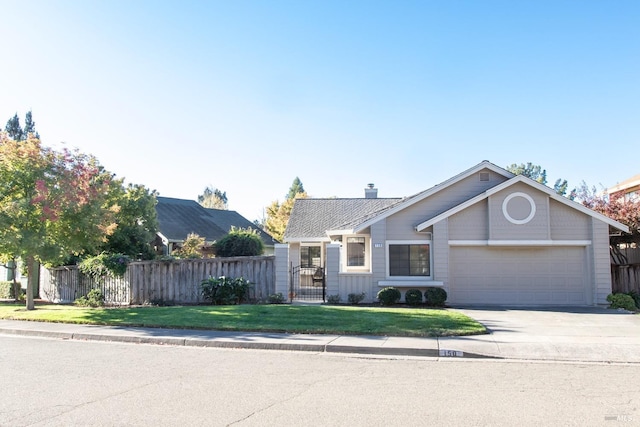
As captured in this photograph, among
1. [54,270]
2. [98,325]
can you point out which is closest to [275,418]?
[98,325]

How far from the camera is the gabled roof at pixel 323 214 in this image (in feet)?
85.1

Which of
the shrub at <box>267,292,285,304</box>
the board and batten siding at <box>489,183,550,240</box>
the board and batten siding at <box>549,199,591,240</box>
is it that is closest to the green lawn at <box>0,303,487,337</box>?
the shrub at <box>267,292,285,304</box>

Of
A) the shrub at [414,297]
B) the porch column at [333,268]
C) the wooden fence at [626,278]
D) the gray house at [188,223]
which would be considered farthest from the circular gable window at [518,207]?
the gray house at [188,223]

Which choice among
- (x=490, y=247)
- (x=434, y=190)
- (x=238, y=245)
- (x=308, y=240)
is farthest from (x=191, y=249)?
(x=490, y=247)

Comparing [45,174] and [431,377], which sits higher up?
[45,174]

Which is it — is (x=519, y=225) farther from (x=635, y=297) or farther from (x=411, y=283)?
(x=635, y=297)

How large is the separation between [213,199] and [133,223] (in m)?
47.2

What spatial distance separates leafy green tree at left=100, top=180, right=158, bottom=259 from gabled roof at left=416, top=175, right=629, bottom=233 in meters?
13.1

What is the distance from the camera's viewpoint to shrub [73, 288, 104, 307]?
2094 centimetres

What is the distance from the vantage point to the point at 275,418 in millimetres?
5902

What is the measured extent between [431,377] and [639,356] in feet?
14.9

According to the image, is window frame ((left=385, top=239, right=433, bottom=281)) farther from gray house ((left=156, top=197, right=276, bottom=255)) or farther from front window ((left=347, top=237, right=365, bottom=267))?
gray house ((left=156, top=197, right=276, bottom=255))

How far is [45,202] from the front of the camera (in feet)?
56.3

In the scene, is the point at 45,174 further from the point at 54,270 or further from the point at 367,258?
the point at 367,258
